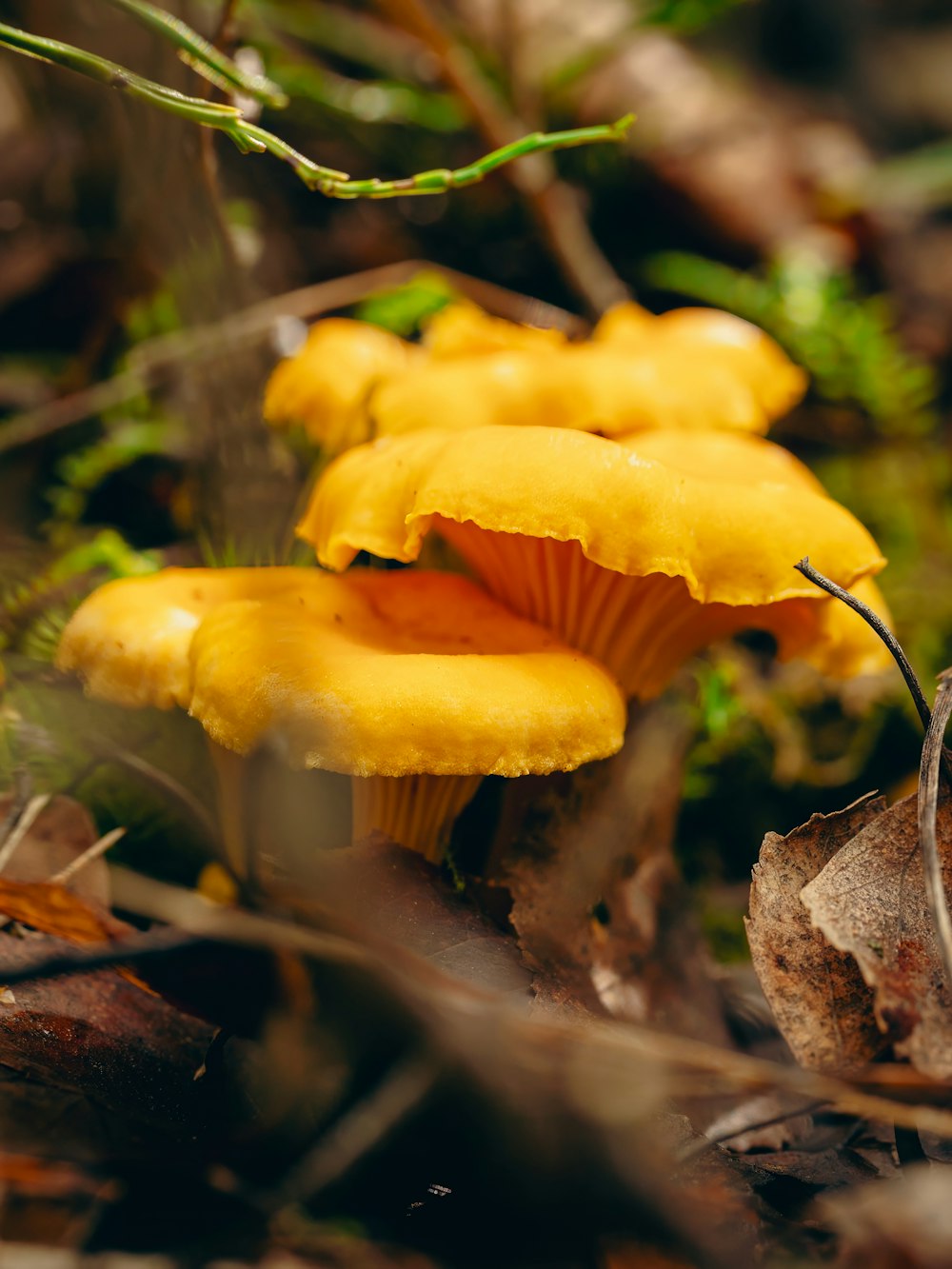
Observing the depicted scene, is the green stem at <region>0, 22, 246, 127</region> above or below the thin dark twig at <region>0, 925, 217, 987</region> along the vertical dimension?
above

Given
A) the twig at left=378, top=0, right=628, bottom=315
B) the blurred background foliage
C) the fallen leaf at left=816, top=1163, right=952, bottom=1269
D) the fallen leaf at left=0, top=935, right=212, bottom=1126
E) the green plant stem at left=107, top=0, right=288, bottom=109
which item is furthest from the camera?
the twig at left=378, top=0, right=628, bottom=315

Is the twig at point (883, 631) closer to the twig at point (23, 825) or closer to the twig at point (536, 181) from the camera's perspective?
the twig at point (23, 825)

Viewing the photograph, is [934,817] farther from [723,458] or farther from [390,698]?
[723,458]

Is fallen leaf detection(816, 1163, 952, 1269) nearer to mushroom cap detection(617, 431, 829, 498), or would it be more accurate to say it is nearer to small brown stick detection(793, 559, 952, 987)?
small brown stick detection(793, 559, 952, 987)

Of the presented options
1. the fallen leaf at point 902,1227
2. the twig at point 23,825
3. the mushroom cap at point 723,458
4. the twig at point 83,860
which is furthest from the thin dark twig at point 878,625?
the twig at point 23,825

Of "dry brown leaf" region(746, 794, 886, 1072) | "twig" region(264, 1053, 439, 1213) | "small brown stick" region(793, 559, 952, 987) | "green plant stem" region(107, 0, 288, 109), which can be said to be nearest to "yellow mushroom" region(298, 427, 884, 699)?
"small brown stick" region(793, 559, 952, 987)
